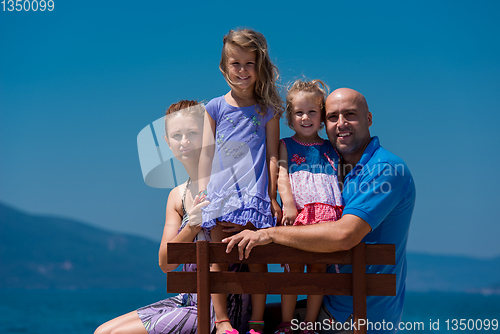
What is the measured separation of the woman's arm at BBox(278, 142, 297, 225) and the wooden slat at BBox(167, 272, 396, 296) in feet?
1.91

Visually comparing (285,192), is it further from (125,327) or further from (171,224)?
(125,327)

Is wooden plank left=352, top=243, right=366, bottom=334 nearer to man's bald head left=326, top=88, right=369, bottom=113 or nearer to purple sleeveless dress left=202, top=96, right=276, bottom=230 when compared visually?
purple sleeveless dress left=202, top=96, right=276, bottom=230

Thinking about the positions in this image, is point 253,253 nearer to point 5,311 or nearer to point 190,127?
point 190,127

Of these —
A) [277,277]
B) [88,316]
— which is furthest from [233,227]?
[88,316]

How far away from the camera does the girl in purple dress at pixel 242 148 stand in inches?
143

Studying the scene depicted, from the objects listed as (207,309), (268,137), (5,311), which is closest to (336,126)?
(268,137)

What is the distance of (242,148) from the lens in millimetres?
3807

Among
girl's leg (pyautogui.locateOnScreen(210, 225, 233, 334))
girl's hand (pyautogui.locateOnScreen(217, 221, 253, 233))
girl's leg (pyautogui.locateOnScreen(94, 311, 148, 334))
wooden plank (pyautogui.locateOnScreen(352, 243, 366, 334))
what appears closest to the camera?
wooden plank (pyautogui.locateOnScreen(352, 243, 366, 334))

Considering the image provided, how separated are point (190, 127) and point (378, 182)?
148cm

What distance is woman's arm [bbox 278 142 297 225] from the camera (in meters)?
3.66

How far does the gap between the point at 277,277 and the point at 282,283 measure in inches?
1.8

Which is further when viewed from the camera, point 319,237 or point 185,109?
point 185,109
